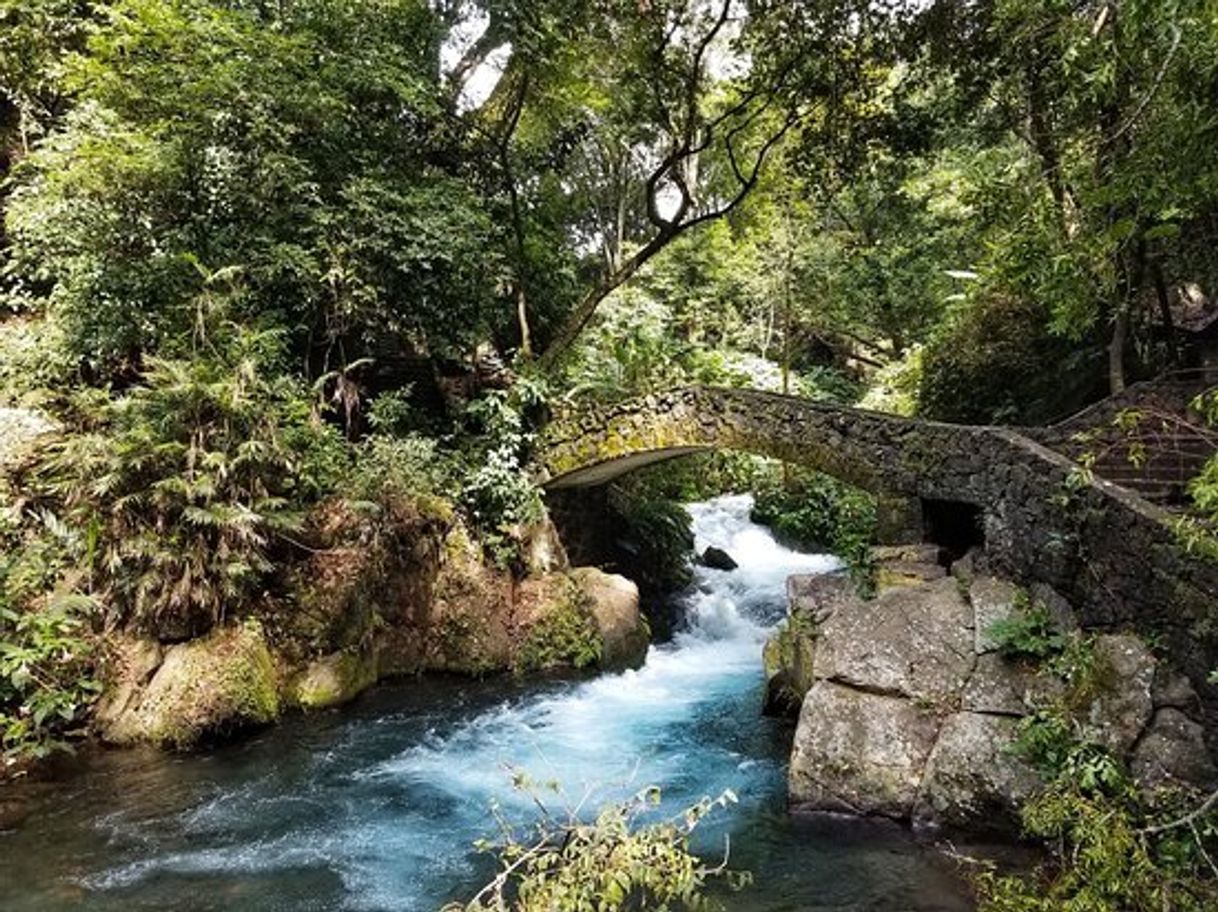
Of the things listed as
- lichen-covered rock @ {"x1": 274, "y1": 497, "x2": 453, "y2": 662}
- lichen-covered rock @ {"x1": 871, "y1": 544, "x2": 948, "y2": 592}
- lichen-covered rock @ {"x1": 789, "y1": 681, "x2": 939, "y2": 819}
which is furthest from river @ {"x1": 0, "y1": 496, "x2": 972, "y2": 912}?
lichen-covered rock @ {"x1": 871, "y1": 544, "x2": 948, "y2": 592}

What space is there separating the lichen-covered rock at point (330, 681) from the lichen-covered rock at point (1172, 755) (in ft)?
23.1

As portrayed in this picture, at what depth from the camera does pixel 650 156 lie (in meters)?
17.1

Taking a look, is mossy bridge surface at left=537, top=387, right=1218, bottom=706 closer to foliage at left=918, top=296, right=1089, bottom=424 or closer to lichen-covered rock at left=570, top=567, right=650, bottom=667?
lichen-covered rock at left=570, top=567, right=650, bottom=667

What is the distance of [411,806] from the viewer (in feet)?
20.9

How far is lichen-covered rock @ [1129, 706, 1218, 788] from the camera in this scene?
4977 millimetres

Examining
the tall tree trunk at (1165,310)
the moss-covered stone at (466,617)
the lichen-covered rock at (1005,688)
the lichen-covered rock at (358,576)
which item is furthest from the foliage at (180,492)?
the tall tree trunk at (1165,310)

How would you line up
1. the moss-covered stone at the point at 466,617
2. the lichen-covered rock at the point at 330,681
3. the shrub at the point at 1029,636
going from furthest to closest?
the moss-covered stone at the point at 466,617 → the lichen-covered rock at the point at 330,681 → the shrub at the point at 1029,636

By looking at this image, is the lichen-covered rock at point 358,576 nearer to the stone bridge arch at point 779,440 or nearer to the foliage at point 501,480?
the foliage at point 501,480

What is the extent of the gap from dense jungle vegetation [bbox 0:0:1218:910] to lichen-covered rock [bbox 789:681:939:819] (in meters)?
1.11

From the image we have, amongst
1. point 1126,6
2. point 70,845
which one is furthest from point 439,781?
point 1126,6

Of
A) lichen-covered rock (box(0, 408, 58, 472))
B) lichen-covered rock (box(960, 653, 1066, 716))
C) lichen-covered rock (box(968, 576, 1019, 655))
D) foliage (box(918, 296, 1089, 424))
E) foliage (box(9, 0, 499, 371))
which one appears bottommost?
lichen-covered rock (box(960, 653, 1066, 716))

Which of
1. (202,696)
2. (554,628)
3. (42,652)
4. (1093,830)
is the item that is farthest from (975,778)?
(42,652)

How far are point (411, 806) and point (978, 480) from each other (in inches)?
231

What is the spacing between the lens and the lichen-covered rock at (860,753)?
18.7ft
